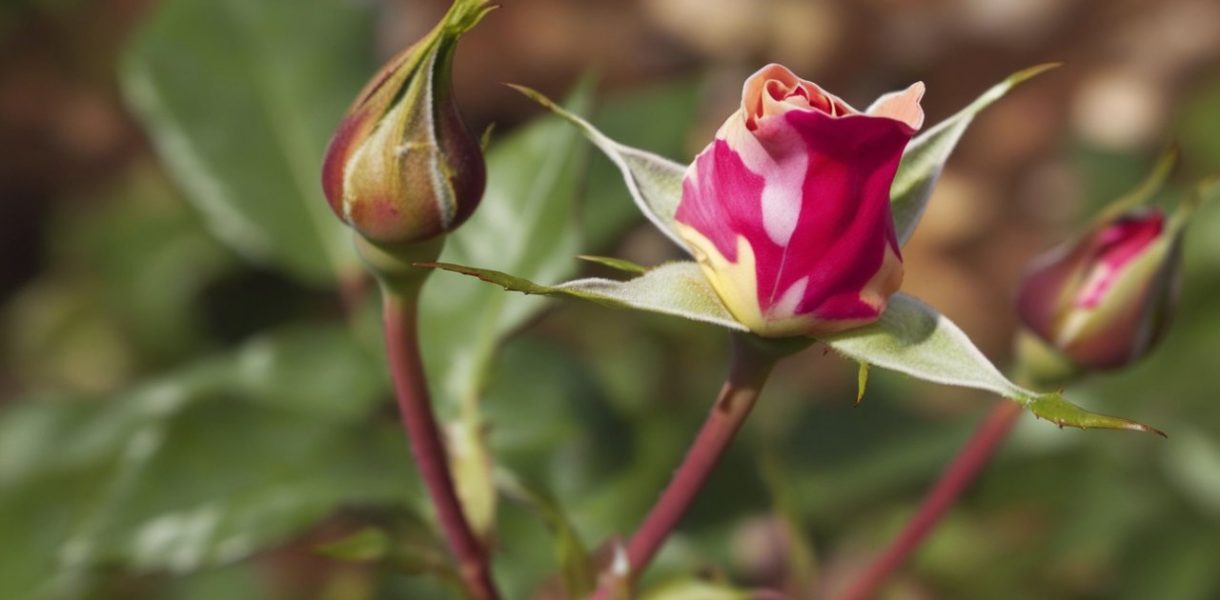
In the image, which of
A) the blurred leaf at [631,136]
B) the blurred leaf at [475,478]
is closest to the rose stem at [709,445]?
the blurred leaf at [475,478]

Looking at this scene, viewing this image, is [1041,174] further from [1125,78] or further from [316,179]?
[316,179]

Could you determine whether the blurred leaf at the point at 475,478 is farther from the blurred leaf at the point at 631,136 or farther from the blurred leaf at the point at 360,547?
the blurred leaf at the point at 631,136

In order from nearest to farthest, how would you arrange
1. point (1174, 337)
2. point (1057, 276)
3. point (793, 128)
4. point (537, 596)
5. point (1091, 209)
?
1. point (793, 128)
2. point (1057, 276)
3. point (537, 596)
4. point (1174, 337)
5. point (1091, 209)

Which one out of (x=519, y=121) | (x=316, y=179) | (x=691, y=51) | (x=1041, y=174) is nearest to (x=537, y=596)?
(x=316, y=179)

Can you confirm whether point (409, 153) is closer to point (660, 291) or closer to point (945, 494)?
point (660, 291)

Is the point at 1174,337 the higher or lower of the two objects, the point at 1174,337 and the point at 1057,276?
the lower

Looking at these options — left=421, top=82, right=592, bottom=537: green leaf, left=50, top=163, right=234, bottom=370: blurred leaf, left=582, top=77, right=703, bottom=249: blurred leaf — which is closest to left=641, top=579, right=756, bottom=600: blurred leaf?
left=421, top=82, right=592, bottom=537: green leaf
